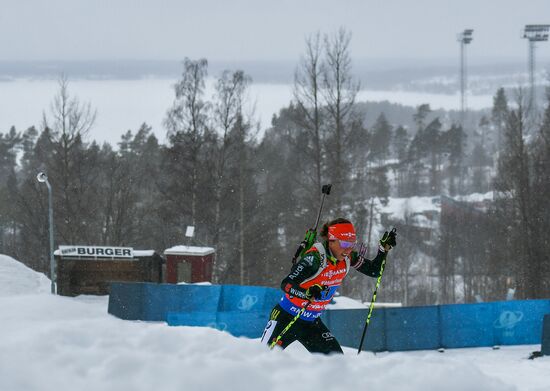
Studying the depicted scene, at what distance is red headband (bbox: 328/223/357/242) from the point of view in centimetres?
730

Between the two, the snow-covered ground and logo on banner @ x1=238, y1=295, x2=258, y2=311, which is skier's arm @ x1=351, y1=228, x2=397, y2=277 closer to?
the snow-covered ground

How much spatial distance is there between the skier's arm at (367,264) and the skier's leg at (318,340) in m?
0.90

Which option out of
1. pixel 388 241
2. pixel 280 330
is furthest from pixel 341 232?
pixel 280 330

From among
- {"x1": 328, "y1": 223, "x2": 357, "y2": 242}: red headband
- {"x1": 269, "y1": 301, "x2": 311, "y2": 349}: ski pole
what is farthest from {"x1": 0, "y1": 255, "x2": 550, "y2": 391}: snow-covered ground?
{"x1": 328, "y1": 223, "x2": 357, "y2": 242}: red headband

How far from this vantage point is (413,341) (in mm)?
16172

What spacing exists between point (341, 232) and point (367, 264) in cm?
90

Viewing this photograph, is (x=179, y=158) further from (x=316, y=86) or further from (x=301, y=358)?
(x=301, y=358)

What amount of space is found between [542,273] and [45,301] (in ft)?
88.9

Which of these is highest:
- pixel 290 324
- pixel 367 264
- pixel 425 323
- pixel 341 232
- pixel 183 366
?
pixel 341 232

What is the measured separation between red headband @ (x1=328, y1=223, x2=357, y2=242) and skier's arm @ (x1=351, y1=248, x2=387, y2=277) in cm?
60

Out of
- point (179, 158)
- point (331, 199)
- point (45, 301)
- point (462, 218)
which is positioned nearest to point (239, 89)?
point (179, 158)

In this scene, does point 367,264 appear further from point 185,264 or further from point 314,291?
point 185,264

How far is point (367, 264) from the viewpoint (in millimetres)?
8047

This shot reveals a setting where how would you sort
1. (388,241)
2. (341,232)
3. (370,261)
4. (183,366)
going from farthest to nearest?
(388,241)
(370,261)
(341,232)
(183,366)
